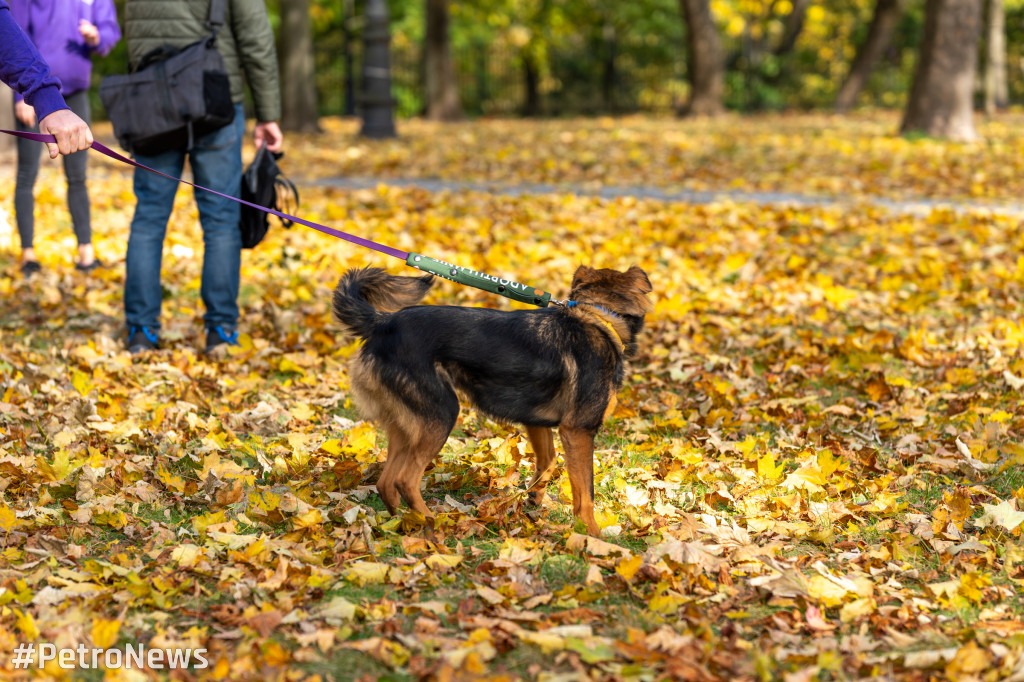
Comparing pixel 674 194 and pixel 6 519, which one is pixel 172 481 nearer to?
pixel 6 519

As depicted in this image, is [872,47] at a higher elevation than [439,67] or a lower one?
higher

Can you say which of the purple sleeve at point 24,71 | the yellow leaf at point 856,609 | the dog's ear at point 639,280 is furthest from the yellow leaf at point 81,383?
the yellow leaf at point 856,609

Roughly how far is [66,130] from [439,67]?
60.0 feet

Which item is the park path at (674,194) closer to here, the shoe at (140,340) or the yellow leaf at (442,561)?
the shoe at (140,340)

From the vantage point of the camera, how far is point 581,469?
3.69 meters

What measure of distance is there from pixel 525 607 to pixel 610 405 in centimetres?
89

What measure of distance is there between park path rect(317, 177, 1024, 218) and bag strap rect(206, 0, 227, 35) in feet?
18.1

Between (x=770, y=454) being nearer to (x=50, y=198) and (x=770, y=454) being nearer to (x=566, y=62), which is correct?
(x=50, y=198)

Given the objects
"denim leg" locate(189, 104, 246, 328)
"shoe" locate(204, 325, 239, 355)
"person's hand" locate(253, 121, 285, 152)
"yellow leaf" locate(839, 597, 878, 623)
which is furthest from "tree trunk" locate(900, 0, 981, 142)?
"yellow leaf" locate(839, 597, 878, 623)

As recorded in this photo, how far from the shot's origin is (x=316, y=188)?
10.9 metres

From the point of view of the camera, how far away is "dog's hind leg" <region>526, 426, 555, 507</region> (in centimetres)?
402

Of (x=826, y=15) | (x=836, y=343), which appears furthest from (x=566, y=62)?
(x=836, y=343)

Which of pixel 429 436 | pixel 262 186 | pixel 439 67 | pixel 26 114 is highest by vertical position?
pixel 439 67

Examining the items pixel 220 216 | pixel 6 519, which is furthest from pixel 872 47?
pixel 6 519
